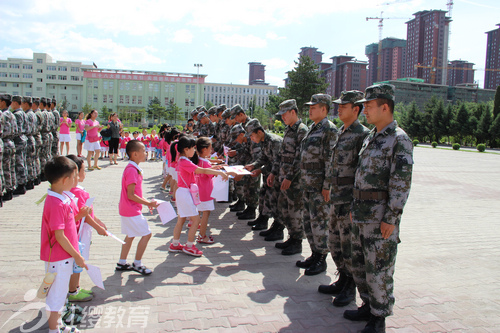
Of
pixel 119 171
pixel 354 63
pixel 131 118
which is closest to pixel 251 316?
pixel 119 171

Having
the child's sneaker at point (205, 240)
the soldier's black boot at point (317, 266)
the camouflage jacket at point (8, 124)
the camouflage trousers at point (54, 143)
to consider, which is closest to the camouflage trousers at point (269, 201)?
the child's sneaker at point (205, 240)

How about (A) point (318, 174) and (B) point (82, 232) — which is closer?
(B) point (82, 232)

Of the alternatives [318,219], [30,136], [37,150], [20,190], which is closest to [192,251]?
[318,219]

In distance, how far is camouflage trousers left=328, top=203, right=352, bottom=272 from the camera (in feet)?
12.5

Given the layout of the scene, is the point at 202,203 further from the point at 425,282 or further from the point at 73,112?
the point at 73,112

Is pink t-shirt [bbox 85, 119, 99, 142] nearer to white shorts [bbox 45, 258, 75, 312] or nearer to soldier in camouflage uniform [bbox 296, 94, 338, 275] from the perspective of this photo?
soldier in camouflage uniform [bbox 296, 94, 338, 275]

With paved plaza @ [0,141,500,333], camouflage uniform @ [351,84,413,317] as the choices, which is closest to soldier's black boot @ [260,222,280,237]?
paved plaza @ [0,141,500,333]

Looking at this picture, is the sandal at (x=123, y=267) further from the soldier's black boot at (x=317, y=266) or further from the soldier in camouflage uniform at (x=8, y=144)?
the soldier in camouflage uniform at (x=8, y=144)

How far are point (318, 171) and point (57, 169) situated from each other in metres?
2.85

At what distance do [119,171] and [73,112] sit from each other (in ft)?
292

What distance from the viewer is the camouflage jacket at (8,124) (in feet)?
23.6

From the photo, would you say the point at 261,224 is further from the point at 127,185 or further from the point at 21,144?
the point at 21,144

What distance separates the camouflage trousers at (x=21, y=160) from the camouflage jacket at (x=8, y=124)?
365mm

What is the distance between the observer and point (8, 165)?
752cm
